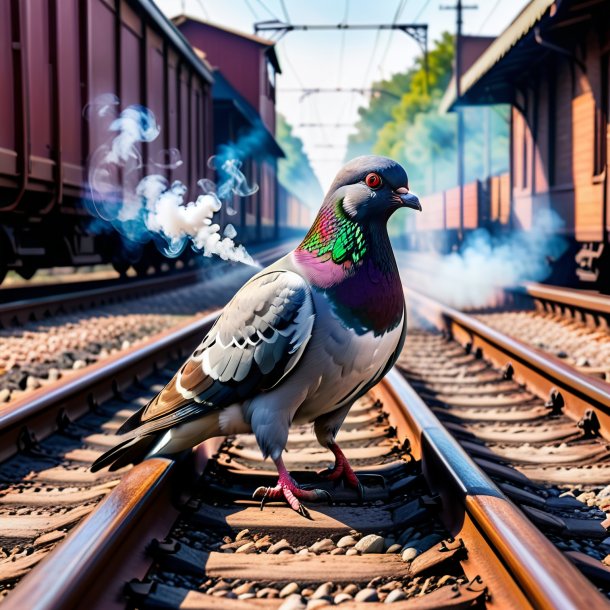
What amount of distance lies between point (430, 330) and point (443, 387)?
3.47m

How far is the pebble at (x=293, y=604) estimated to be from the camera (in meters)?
1.95

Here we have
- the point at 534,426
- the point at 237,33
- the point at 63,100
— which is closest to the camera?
the point at 534,426

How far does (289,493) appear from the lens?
8.57ft

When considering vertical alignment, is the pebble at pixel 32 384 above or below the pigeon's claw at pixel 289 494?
below

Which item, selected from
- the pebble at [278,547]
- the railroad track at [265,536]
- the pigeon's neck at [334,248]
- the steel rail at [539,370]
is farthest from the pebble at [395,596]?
the steel rail at [539,370]

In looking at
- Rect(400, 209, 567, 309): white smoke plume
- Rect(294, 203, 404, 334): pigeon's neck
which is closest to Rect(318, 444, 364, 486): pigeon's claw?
Rect(294, 203, 404, 334): pigeon's neck

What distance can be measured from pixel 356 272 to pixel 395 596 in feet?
2.97

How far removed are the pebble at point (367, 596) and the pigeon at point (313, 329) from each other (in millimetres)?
544

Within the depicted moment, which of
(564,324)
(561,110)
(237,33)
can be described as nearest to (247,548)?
(564,324)

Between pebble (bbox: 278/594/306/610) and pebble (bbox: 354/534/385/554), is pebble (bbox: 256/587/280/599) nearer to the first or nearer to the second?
pebble (bbox: 278/594/306/610)

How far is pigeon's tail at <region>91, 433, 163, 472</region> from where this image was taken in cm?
265

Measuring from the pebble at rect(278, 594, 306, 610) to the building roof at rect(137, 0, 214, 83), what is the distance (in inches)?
397

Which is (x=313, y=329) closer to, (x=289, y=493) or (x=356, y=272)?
(x=356, y=272)

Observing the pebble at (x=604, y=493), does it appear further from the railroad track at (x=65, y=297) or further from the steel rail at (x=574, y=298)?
the railroad track at (x=65, y=297)
